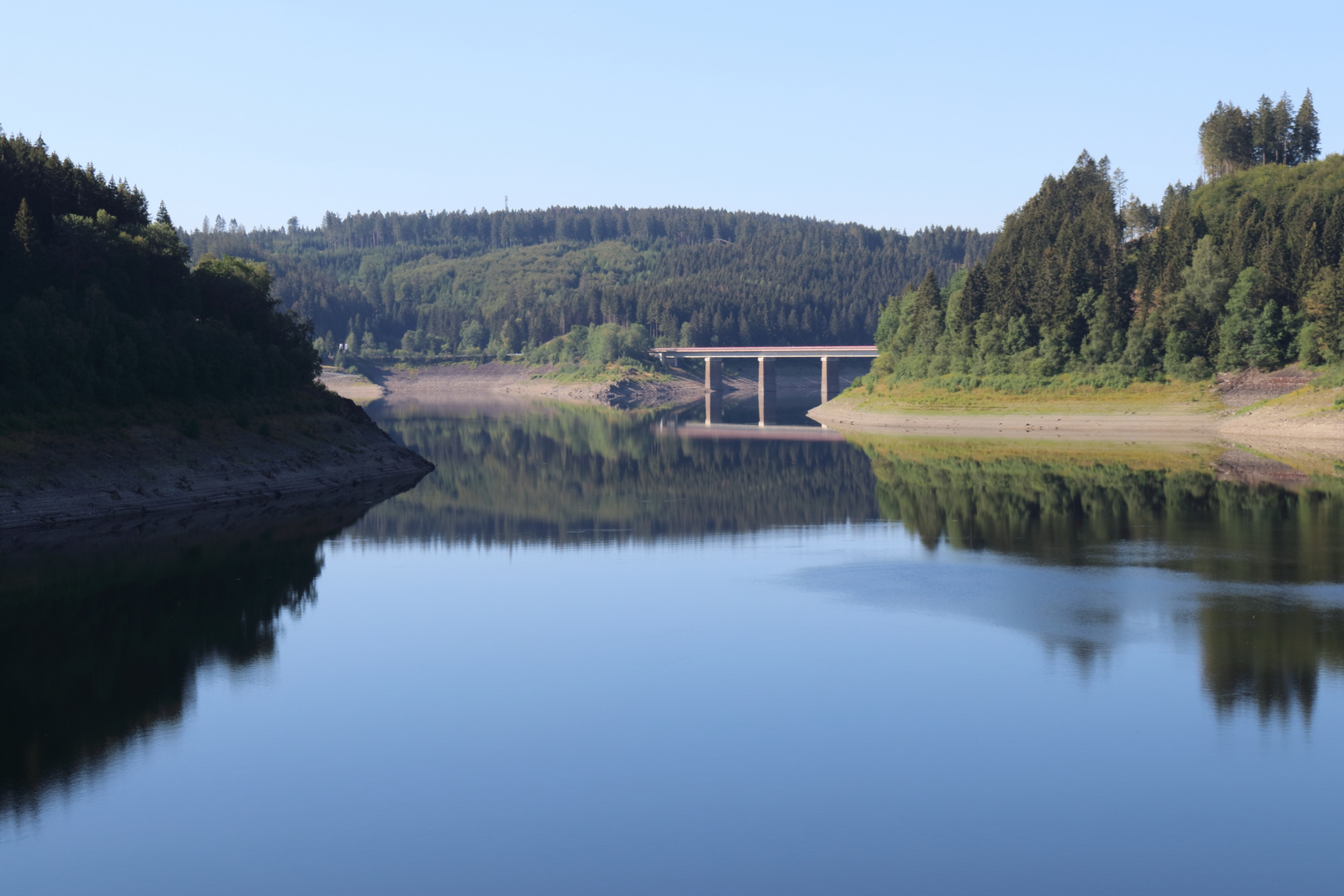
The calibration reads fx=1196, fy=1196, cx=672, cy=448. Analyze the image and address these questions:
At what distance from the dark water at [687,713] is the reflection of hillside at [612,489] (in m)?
5.52

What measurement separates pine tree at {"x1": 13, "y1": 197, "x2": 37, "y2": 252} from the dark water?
3575 centimetres

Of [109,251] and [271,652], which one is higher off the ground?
[109,251]

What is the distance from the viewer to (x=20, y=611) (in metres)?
33.9

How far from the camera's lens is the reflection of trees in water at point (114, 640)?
2209 cm

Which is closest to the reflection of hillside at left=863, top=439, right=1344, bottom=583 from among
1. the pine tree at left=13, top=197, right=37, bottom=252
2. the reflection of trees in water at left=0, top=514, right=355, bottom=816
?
the reflection of trees in water at left=0, top=514, right=355, bottom=816

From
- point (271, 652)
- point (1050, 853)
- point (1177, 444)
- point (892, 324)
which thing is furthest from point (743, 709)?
point (892, 324)

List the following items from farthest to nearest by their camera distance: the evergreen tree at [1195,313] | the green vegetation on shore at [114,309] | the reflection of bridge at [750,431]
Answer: the reflection of bridge at [750,431] → the evergreen tree at [1195,313] → the green vegetation on shore at [114,309]

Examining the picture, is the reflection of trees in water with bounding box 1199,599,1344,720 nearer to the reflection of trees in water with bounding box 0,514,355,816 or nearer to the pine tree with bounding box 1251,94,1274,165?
the reflection of trees in water with bounding box 0,514,355,816

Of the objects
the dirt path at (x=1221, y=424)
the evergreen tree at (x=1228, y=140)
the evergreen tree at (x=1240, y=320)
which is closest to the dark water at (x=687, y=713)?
the dirt path at (x=1221, y=424)

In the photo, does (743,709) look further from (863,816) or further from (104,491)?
(104,491)

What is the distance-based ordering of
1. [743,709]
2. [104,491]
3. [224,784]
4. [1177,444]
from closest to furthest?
[224,784], [743,709], [104,491], [1177,444]

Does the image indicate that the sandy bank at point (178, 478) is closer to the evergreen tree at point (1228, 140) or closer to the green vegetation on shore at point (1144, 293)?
the green vegetation on shore at point (1144, 293)

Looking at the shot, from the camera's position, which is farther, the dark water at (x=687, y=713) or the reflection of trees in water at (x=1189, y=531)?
the reflection of trees in water at (x=1189, y=531)

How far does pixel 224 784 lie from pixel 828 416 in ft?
452
